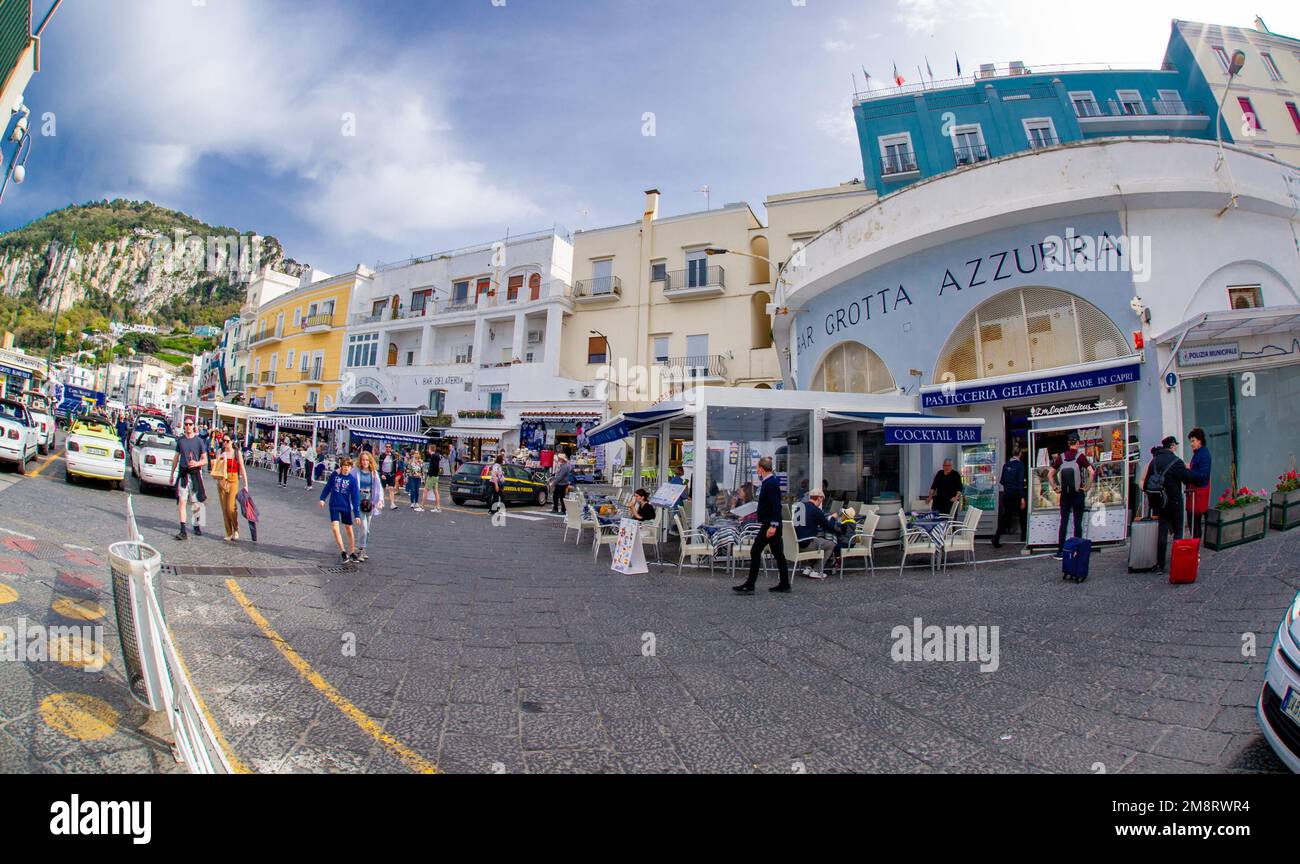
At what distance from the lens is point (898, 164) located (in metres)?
23.3

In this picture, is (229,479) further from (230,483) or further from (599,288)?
(599,288)

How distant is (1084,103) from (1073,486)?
81.2 feet

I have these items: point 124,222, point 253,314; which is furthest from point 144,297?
point 253,314

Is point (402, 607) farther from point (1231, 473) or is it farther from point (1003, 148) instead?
point (1003, 148)

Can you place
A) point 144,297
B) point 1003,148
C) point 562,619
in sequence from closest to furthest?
point 562,619
point 1003,148
point 144,297

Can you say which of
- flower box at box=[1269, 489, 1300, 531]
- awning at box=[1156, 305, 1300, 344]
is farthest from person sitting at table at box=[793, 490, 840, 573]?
awning at box=[1156, 305, 1300, 344]

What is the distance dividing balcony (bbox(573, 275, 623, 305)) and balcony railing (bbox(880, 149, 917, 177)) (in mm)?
13011

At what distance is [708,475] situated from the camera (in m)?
10.2

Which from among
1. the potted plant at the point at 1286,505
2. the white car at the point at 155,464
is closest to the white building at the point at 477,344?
the white car at the point at 155,464

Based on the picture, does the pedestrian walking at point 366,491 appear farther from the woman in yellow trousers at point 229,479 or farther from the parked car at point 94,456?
the parked car at point 94,456

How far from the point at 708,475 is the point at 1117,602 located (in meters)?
5.91

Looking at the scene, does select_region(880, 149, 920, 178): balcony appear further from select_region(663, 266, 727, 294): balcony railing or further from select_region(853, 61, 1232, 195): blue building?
select_region(663, 266, 727, 294): balcony railing

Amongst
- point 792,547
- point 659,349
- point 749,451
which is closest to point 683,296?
point 659,349

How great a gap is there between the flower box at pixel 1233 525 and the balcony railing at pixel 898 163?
19.6 m
